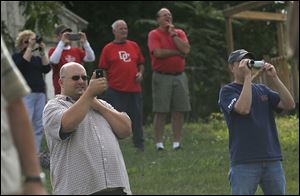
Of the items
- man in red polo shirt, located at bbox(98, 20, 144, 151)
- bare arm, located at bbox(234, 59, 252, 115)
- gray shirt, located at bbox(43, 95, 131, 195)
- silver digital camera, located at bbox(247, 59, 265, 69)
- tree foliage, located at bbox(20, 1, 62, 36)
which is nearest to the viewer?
gray shirt, located at bbox(43, 95, 131, 195)

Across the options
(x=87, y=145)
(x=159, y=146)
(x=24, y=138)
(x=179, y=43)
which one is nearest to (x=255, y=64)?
(x=87, y=145)

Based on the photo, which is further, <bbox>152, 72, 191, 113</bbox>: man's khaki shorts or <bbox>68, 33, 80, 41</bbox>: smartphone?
<bbox>152, 72, 191, 113</bbox>: man's khaki shorts

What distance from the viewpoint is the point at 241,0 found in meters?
27.6

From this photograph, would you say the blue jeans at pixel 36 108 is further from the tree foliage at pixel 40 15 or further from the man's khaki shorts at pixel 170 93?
the tree foliage at pixel 40 15

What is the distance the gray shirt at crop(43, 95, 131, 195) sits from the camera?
5.95 m

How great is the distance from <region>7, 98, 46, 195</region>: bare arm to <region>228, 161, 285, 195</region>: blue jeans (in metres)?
3.71

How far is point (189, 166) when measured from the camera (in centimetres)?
1195

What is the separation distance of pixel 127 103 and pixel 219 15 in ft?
42.5

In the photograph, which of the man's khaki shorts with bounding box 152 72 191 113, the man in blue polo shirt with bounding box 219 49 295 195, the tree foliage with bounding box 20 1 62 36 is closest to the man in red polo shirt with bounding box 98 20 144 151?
the man's khaki shorts with bounding box 152 72 191 113

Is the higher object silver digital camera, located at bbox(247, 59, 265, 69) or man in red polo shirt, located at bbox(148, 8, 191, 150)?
silver digital camera, located at bbox(247, 59, 265, 69)

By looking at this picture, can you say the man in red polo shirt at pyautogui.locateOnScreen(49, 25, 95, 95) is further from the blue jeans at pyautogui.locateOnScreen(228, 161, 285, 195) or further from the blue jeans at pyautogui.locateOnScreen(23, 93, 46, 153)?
the blue jeans at pyautogui.locateOnScreen(228, 161, 285, 195)

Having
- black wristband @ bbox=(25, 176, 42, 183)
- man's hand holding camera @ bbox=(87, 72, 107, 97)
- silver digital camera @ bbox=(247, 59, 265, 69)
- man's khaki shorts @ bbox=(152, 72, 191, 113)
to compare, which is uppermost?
black wristband @ bbox=(25, 176, 42, 183)

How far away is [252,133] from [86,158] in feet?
5.77

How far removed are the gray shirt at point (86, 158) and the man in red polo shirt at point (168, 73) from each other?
23.1 feet
